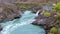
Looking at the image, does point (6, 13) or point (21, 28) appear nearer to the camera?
point (21, 28)

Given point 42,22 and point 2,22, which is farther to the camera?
point 2,22

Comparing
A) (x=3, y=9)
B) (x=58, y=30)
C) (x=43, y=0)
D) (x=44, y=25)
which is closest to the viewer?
(x=58, y=30)

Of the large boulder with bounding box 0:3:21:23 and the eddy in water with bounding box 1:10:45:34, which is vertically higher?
the large boulder with bounding box 0:3:21:23

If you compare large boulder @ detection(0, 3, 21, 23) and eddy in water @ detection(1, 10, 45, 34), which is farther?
large boulder @ detection(0, 3, 21, 23)

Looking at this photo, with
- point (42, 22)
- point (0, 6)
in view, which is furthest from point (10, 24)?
point (0, 6)

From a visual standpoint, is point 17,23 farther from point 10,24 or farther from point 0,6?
point 0,6

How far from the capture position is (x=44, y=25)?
75.9 feet

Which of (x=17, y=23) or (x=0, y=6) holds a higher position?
(x=0, y=6)

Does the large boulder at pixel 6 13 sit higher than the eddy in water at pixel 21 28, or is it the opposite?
the large boulder at pixel 6 13

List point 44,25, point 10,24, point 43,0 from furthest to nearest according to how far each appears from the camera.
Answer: point 43,0
point 10,24
point 44,25

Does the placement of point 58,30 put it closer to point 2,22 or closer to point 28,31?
point 28,31

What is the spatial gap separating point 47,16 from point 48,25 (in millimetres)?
3018

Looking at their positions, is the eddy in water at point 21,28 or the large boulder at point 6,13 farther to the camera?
the large boulder at point 6,13

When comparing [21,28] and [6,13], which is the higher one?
[6,13]
